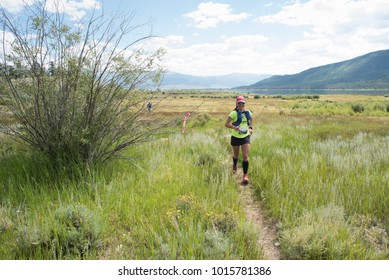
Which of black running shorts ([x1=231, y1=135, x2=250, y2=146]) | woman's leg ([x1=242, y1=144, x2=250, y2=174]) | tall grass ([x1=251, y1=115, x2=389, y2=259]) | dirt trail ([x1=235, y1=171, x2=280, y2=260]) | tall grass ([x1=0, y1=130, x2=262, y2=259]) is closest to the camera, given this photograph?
tall grass ([x1=0, y1=130, x2=262, y2=259])

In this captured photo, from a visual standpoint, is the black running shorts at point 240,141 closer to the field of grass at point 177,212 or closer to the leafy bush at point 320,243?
the field of grass at point 177,212

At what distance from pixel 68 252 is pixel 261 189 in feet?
13.4

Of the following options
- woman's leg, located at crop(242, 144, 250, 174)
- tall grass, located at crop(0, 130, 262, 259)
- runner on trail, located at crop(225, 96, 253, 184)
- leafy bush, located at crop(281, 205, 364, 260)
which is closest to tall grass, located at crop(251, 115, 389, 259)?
leafy bush, located at crop(281, 205, 364, 260)

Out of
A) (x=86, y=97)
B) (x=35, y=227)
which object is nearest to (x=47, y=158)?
(x=86, y=97)

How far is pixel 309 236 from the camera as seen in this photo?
3320 millimetres

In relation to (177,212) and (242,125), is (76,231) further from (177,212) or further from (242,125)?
(242,125)

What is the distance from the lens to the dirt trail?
3.54 meters

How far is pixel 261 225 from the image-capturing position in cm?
437

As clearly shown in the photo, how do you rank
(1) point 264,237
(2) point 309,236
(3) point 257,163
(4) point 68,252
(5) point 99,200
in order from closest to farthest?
1. (4) point 68,252
2. (2) point 309,236
3. (1) point 264,237
4. (5) point 99,200
5. (3) point 257,163

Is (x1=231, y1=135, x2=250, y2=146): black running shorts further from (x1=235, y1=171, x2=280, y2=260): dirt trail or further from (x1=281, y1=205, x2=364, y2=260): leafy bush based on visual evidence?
(x1=281, y1=205, x2=364, y2=260): leafy bush

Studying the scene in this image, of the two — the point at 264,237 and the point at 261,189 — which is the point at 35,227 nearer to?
the point at 264,237

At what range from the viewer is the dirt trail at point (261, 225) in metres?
3.54

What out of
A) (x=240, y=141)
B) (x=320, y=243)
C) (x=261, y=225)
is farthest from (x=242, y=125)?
(x=320, y=243)

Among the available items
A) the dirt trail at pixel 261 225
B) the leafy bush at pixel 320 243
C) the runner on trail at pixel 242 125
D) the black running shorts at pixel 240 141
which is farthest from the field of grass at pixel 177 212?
the black running shorts at pixel 240 141
